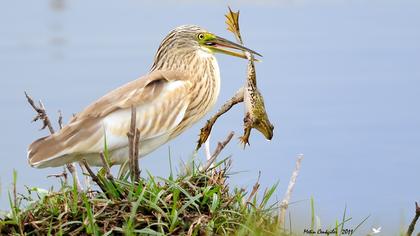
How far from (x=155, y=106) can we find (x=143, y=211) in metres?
1.89

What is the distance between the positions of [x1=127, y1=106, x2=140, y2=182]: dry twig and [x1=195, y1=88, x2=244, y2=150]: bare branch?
90 cm

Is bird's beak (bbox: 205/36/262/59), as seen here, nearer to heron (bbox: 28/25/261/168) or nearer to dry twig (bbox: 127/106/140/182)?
heron (bbox: 28/25/261/168)

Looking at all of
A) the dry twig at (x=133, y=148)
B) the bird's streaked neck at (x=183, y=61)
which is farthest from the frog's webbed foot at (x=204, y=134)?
the bird's streaked neck at (x=183, y=61)

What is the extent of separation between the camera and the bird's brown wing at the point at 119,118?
4.97 meters

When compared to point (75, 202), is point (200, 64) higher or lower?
higher

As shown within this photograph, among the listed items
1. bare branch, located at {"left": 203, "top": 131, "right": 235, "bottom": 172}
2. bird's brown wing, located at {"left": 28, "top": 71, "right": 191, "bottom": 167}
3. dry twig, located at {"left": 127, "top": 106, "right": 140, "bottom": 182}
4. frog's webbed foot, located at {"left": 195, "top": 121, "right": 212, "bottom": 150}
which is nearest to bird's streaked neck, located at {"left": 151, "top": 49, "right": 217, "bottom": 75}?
bird's brown wing, located at {"left": 28, "top": 71, "right": 191, "bottom": 167}

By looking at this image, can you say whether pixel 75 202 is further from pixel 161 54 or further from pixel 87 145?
pixel 161 54

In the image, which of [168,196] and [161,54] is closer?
[168,196]

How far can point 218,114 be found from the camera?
16.7ft

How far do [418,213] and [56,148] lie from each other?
2.11m

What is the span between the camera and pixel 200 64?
6305 mm

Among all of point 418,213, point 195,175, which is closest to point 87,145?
point 195,175

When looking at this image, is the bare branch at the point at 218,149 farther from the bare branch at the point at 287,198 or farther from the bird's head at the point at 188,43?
the bird's head at the point at 188,43

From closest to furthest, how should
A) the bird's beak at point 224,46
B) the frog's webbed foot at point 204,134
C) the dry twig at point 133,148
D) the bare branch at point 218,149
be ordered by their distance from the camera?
the dry twig at point 133,148 < the bare branch at point 218,149 < the frog's webbed foot at point 204,134 < the bird's beak at point 224,46
